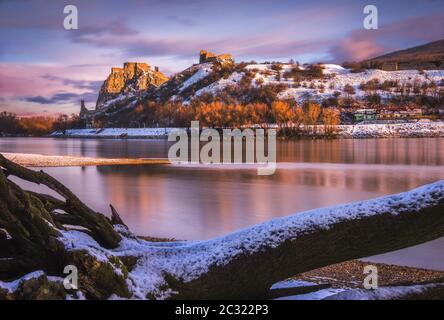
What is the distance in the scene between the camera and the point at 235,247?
18.8 feet

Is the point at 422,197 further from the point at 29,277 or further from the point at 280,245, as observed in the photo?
the point at 29,277

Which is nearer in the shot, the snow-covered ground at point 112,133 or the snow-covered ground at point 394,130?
A: the snow-covered ground at point 394,130

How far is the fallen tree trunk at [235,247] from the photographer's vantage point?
17.7ft

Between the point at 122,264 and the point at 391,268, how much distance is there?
5943 millimetres

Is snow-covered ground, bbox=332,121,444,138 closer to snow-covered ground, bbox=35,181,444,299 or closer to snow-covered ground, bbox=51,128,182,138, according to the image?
snow-covered ground, bbox=51,128,182,138

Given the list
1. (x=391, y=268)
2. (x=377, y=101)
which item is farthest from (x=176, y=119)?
(x=391, y=268)

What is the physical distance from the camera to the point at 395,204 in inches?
213

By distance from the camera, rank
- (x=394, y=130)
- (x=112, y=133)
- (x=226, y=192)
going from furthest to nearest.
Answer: (x=112, y=133) → (x=394, y=130) → (x=226, y=192)

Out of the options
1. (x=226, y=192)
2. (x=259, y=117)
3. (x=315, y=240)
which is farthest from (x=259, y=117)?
(x=315, y=240)

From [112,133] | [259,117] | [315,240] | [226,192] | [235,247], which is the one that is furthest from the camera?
[112,133]

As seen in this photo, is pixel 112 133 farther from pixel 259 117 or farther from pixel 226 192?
pixel 226 192

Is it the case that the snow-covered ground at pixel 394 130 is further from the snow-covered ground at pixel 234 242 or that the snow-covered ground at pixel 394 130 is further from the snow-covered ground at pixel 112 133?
the snow-covered ground at pixel 234 242

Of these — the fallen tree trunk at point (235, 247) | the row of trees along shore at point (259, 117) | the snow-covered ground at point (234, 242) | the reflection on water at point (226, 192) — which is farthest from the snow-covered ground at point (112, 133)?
the fallen tree trunk at point (235, 247)

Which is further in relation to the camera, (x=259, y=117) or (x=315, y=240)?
(x=259, y=117)
